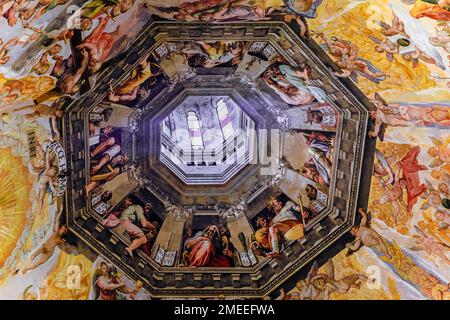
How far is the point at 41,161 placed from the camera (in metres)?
12.8

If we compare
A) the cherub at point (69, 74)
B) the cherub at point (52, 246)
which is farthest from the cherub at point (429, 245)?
the cherub at point (69, 74)

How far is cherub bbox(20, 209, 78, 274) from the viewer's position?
13.1m

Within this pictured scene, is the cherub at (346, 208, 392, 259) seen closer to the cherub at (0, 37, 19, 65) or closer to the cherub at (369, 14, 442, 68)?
the cherub at (369, 14, 442, 68)

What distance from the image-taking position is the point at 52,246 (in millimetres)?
13570

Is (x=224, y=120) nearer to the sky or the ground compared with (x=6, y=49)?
nearer to the ground

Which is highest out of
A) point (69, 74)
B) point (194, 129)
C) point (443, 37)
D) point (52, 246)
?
point (443, 37)

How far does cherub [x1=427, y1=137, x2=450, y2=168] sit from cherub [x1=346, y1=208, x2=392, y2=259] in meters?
2.18

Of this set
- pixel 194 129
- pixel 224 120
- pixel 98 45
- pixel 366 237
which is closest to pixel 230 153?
pixel 224 120

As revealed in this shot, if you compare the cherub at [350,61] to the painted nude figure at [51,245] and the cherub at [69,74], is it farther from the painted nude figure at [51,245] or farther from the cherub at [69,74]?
the painted nude figure at [51,245]

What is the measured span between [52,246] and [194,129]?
704 centimetres

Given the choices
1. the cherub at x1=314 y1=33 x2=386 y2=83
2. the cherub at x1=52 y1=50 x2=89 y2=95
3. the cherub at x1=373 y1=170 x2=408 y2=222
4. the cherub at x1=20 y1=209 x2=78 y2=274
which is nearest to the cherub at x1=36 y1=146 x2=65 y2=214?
the cherub at x1=20 y1=209 x2=78 y2=274

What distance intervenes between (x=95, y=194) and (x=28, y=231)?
2317mm

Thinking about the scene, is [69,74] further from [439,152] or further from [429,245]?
[429,245]

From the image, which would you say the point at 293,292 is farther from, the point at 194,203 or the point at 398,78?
the point at 398,78
